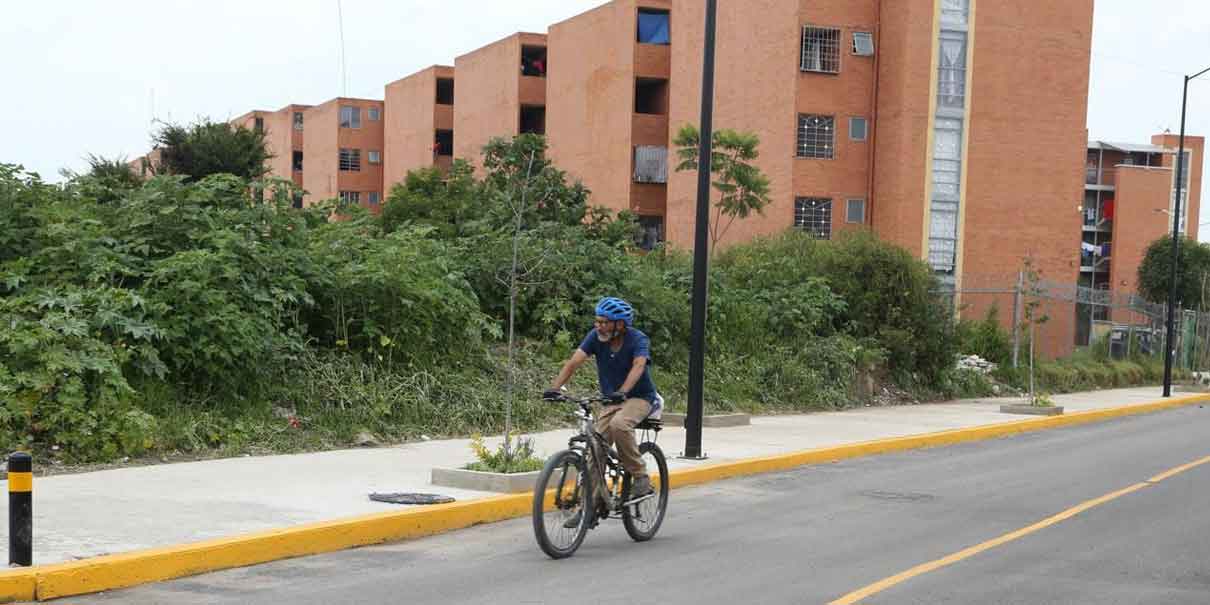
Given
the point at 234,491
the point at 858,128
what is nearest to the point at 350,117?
the point at 858,128

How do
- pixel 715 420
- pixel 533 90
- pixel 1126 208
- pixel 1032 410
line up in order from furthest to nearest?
pixel 1126 208, pixel 533 90, pixel 1032 410, pixel 715 420

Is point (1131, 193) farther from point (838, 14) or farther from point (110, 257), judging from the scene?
point (110, 257)

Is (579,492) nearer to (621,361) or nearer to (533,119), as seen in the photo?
(621,361)

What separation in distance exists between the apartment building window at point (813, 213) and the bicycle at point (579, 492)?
122ft

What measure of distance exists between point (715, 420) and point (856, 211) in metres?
28.3

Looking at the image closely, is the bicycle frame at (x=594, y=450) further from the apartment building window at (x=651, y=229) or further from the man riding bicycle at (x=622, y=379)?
the apartment building window at (x=651, y=229)

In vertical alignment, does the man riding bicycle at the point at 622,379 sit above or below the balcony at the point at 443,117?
below

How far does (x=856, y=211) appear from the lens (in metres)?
46.8

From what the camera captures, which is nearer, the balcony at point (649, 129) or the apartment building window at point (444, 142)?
the balcony at point (649, 129)

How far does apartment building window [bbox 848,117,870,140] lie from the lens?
152 ft

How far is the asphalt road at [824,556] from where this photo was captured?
27.0 ft

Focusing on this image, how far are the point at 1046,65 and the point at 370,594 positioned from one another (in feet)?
140

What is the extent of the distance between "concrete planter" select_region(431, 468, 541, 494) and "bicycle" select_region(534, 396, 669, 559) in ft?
6.58

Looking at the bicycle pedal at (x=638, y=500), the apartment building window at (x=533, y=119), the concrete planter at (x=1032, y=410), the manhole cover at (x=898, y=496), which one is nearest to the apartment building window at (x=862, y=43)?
the apartment building window at (x=533, y=119)
